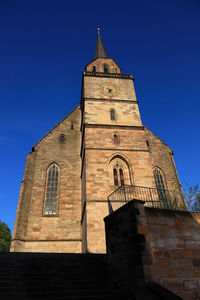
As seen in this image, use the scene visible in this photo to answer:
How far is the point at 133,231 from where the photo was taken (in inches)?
254

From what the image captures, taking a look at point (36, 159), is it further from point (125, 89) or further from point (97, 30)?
point (97, 30)

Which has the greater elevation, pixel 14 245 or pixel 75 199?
pixel 75 199

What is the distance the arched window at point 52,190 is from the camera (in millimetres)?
16500

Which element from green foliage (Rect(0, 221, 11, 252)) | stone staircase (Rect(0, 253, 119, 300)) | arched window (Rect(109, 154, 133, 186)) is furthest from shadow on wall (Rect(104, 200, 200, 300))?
green foliage (Rect(0, 221, 11, 252))

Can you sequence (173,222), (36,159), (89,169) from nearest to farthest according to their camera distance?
(173,222), (89,169), (36,159)

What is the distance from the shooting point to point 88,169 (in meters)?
14.8

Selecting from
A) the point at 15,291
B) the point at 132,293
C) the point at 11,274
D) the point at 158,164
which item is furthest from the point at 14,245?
the point at 158,164

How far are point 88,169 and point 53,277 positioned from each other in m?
8.42

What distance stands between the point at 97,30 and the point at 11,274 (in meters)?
34.6

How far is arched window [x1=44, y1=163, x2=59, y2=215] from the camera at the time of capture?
54.1 feet

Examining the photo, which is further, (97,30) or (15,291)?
(97,30)

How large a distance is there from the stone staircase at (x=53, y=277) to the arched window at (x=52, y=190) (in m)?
8.03

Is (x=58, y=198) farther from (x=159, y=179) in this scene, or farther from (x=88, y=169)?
(x=159, y=179)

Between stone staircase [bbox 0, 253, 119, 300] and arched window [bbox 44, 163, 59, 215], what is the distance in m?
8.03
